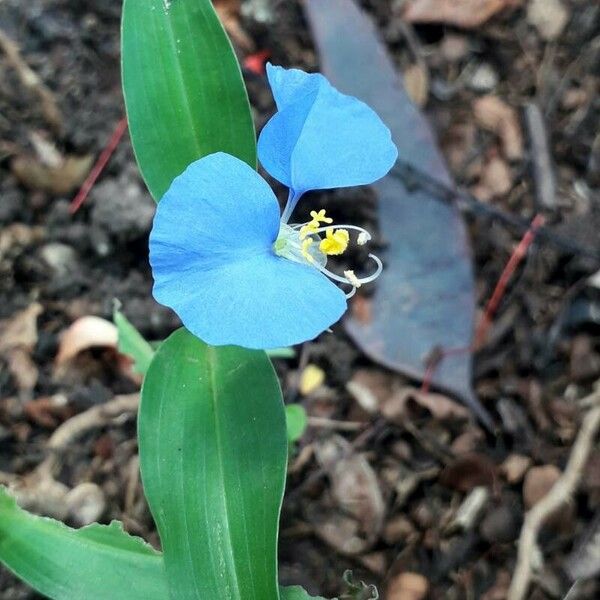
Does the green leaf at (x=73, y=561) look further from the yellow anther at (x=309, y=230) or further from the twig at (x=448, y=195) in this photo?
the twig at (x=448, y=195)

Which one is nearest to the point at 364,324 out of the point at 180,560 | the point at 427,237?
the point at 427,237

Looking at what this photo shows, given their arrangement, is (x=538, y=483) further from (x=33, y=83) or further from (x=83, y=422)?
(x=33, y=83)

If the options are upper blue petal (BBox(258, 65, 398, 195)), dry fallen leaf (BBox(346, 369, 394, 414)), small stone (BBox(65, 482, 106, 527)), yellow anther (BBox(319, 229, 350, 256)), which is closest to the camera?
upper blue petal (BBox(258, 65, 398, 195))

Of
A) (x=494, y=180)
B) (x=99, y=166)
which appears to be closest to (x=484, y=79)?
(x=494, y=180)

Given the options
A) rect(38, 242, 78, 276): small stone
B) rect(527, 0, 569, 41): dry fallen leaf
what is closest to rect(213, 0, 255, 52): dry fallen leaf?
rect(38, 242, 78, 276): small stone

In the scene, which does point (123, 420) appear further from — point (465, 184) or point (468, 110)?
A: point (468, 110)

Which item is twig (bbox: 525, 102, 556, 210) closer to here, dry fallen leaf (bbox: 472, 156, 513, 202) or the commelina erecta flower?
dry fallen leaf (bbox: 472, 156, 513, 202)
